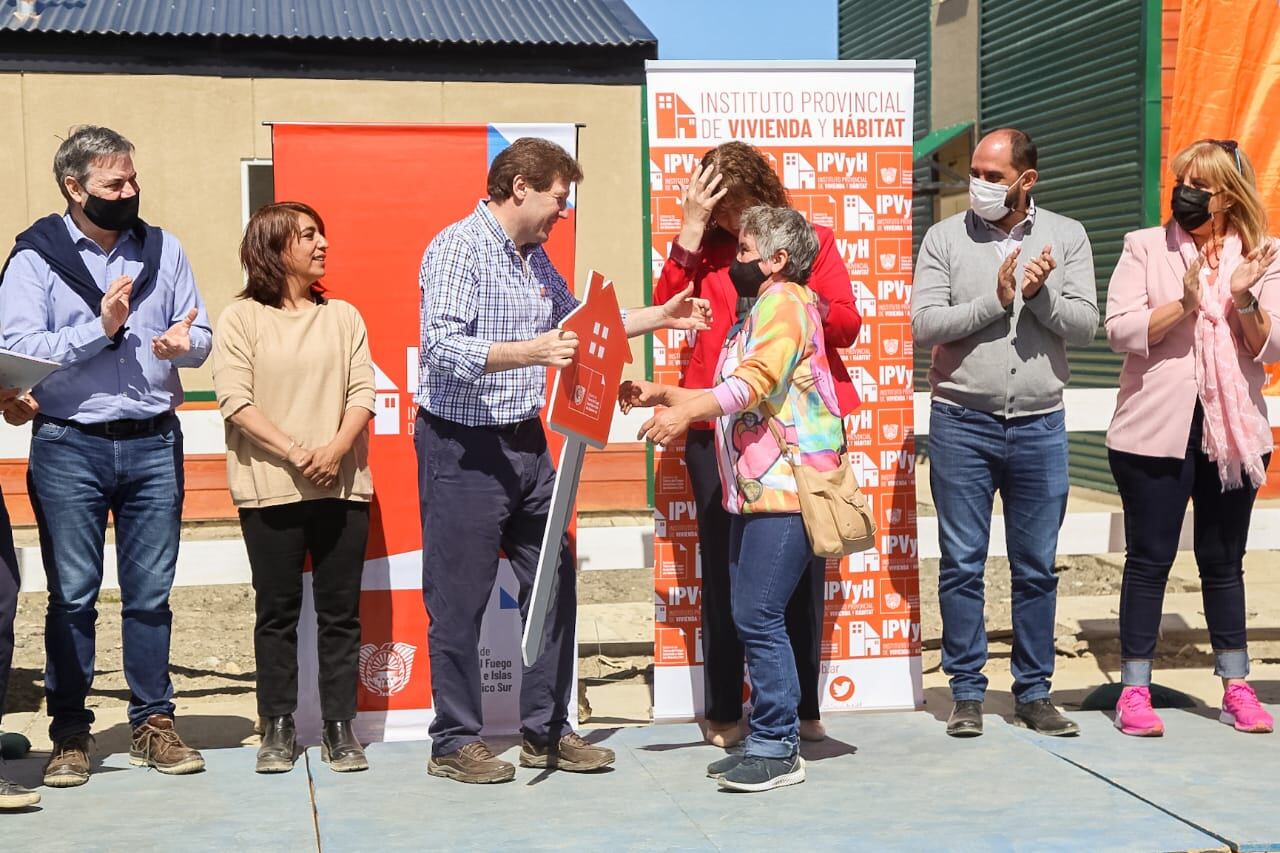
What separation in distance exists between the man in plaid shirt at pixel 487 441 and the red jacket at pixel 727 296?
0.66 feet

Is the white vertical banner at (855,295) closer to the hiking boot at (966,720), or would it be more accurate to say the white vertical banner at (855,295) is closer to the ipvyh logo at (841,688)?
the ipvyh logo at (841,688)

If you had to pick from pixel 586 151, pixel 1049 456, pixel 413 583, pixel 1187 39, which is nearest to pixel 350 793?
pixel 413 583

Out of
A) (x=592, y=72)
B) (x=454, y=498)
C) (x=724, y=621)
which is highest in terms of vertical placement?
(x=592, y=72)

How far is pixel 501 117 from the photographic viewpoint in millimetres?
12789

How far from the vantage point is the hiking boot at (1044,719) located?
17.7 feet

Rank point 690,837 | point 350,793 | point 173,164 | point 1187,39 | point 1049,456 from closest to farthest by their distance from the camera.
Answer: point 690,837 < point 350,793 < point 1049,456 < point 1187,39 < point 173,164

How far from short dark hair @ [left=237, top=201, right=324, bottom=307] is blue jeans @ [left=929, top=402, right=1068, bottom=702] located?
90.6 inches

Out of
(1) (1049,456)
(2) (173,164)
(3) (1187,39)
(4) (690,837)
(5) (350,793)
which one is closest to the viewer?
(4) (690,837)

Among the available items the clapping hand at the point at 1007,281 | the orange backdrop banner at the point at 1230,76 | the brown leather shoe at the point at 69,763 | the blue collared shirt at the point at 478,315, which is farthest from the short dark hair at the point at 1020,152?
the orange backdrop banner at the point at 1230,76

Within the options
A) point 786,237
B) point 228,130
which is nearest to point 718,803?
point 786,237

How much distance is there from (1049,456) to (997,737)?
1.01 metres

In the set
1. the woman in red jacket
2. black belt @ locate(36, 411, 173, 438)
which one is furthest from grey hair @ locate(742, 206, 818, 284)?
black belt @ locate(36, 411, 173, 438)

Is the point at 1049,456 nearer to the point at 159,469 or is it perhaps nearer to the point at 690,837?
the point at 690,837

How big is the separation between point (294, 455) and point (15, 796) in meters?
1.30
